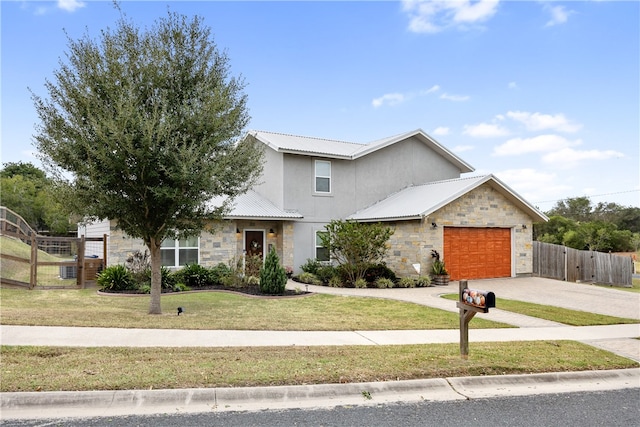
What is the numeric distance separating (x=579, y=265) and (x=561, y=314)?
13.7m

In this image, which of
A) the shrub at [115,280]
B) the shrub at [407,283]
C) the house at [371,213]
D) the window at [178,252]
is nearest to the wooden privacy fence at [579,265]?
the house at [371,213]

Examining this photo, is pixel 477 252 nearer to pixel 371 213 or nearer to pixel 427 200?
pixel 427 200

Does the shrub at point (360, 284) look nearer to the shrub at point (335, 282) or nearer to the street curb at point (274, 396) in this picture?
the shrub at point (335, 282)

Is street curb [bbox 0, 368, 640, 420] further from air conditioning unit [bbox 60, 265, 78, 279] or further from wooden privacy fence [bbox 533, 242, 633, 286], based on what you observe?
wooden privacy fence [bbox 533, 242, 633, 286]

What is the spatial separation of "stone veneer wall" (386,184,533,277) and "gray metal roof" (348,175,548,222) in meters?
0.42

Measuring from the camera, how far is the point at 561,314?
12.1 meters

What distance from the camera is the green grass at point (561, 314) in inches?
438

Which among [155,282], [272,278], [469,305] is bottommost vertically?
[272,278]

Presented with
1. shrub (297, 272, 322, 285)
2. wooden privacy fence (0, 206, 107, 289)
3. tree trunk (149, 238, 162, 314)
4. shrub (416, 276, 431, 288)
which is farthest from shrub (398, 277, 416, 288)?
wooden privacy fence (0, 206, 107, 289)

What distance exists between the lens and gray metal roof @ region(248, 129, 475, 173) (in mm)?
21344

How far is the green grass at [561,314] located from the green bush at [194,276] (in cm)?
1011

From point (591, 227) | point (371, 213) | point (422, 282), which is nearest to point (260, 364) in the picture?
point (422, 282)

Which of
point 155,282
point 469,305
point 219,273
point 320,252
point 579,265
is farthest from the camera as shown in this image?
point 579,265

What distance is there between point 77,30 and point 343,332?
28.6ft
